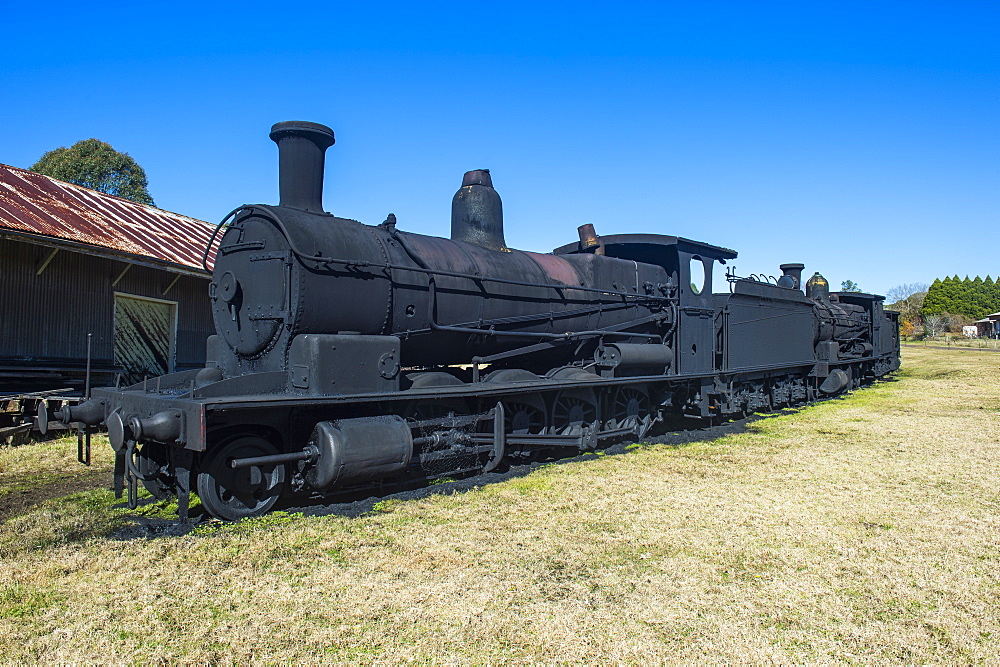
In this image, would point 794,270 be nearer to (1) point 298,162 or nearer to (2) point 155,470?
(1) point 298,162

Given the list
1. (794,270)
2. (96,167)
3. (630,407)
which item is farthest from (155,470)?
(96,167)

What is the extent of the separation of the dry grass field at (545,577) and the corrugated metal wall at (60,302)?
4996mm

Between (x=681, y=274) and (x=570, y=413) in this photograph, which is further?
(x=681, y=274)

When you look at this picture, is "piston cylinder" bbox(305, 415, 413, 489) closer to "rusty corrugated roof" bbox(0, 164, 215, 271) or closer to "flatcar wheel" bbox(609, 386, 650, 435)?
"flatcar wheel" bbox(609, 386, 650, 435)

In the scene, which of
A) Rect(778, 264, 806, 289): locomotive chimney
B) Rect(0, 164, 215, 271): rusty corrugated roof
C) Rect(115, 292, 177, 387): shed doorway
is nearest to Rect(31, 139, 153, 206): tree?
Rect(0, 164, 215, 271): rusty corrugated roof

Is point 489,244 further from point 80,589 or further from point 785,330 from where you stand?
point 785,330

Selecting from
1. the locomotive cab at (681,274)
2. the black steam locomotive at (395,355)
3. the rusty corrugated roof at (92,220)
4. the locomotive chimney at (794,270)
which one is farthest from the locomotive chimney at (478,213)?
the locomotive chimney at (794,270)

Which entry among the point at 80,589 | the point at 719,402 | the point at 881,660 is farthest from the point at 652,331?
the point at 80,589

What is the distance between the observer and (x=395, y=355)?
658 cm

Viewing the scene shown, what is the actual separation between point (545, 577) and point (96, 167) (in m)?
38.7

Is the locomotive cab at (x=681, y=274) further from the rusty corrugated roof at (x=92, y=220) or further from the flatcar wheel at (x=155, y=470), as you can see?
the rusty corrugated roof at (x=92, y=220)

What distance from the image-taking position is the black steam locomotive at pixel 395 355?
19.2 ft

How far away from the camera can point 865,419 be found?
13.3 meters

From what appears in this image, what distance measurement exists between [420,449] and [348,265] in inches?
79.2
